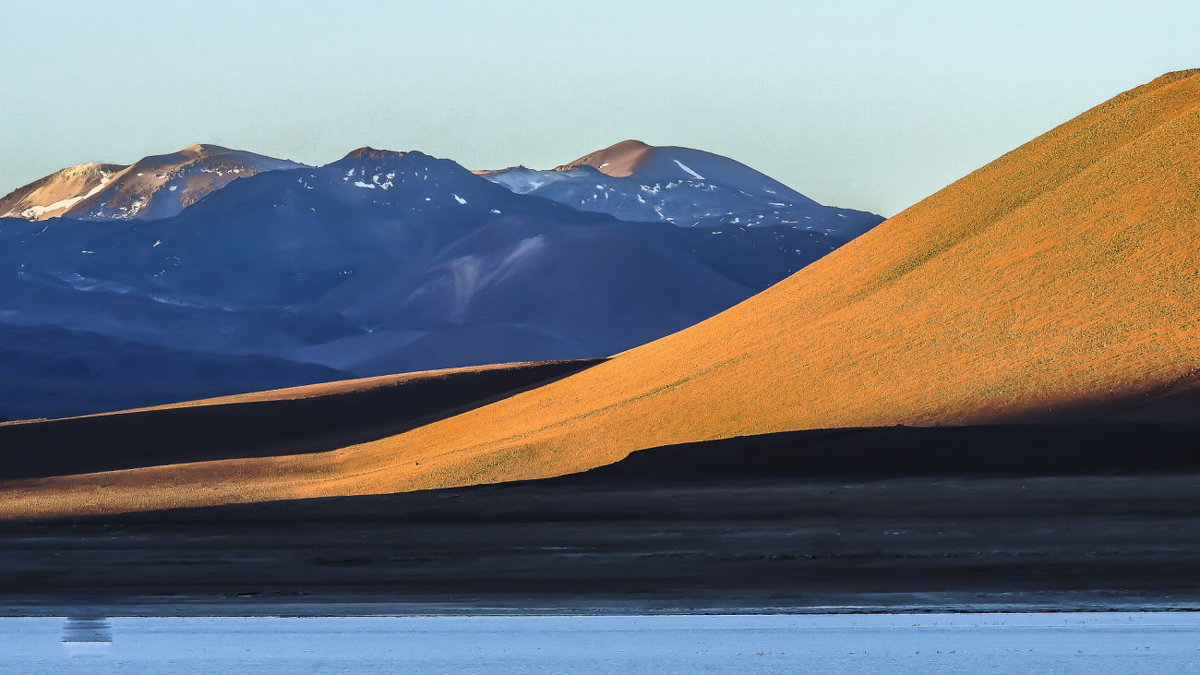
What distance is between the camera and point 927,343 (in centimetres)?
4234

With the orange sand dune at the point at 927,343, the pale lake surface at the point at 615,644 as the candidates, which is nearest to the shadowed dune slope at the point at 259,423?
the orange sand dune at the point at 927,343

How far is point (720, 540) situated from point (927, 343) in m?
21.0

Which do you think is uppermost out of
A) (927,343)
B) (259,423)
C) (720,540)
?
(927,343)

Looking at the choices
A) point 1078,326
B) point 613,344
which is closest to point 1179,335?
point 1078,326

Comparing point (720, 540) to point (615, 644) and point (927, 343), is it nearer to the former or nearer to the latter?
point (615, 644)

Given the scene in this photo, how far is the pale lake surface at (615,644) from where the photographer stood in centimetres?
1362

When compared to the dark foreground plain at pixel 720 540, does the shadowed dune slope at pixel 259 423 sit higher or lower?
higher

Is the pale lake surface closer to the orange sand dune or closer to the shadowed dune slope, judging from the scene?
the orange sand dune

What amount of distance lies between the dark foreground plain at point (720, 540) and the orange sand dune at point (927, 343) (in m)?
5.84

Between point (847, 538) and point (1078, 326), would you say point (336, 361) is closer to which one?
point (1078, 326)

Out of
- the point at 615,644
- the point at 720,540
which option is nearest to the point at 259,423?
the point at 720,540

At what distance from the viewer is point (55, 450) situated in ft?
198

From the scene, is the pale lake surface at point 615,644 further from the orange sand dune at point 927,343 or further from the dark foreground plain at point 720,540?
the orange sand dune at point 927,343

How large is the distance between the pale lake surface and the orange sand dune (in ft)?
68.2
